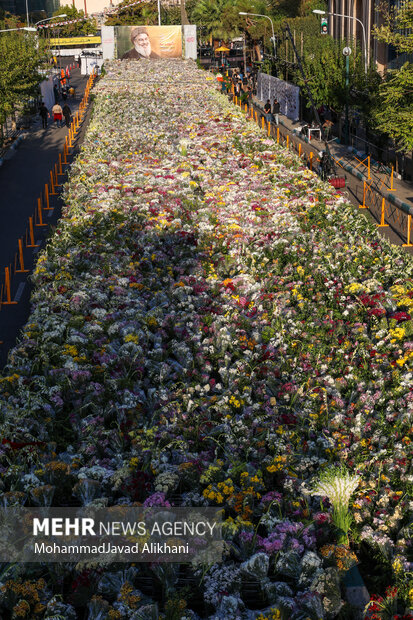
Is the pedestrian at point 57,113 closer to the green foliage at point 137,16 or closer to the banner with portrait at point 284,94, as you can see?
the banner with portrait at point 284,94

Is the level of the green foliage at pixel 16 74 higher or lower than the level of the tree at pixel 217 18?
lower

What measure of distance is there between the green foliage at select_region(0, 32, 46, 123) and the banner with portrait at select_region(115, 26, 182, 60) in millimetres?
29600


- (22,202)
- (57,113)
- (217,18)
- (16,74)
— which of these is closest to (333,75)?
(57,113)

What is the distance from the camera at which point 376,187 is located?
30.5 m

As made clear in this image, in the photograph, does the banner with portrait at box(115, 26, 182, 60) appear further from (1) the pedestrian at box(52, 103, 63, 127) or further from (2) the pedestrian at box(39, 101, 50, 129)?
(2) the pedestrian at box(39, 101, 50, 129)

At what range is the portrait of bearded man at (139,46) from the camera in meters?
76.1

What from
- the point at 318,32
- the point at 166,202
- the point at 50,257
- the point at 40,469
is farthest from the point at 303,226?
the point at 318,32

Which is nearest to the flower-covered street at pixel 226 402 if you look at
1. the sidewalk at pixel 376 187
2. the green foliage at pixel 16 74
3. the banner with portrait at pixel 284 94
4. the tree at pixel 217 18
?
the sidewalk at pixel 376 187

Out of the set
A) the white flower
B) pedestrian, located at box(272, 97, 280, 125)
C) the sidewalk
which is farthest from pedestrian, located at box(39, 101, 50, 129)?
the white flower

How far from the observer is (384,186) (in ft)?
101

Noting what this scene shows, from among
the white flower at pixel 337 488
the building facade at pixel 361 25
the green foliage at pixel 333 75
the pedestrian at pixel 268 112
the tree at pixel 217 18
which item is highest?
the tree at pixel 217 18

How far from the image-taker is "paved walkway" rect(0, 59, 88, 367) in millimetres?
17766

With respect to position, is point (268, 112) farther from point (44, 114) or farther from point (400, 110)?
point (400, 110)

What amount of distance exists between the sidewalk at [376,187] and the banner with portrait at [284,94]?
22.4ft
